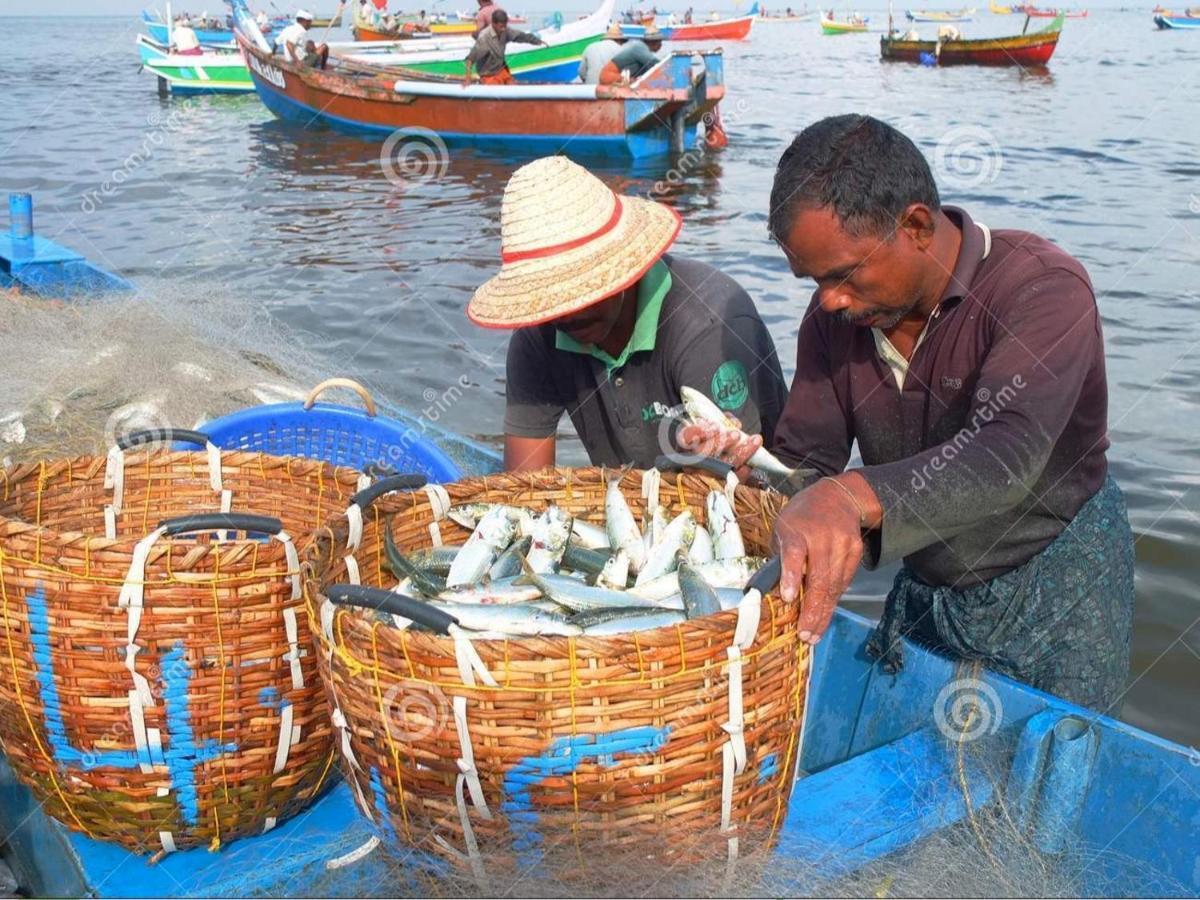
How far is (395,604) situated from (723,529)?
872 mm

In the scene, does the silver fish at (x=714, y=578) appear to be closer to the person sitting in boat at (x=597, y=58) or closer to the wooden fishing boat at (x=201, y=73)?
the person sitting in boat at (x=597, y=58)

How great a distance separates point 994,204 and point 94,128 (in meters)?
19.3

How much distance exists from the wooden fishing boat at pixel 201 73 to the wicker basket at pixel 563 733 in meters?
29.0

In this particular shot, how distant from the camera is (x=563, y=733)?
1.75 meters

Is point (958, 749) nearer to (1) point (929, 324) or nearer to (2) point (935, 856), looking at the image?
(2) point (935, 856)

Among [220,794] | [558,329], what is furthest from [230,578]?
[558,329]

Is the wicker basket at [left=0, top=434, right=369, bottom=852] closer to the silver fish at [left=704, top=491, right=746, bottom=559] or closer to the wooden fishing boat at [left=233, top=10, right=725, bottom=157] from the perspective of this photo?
the silver fish at [left=704, top=491, right=746, bottom=559]

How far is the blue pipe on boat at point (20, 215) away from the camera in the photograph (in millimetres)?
7574

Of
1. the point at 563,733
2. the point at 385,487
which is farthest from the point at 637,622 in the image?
the point at 385,487

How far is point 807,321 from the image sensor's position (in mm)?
2836

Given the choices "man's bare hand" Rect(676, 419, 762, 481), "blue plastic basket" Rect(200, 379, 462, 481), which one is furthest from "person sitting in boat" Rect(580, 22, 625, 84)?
"man's bare hand" Rect(676, 419, 762, 481)

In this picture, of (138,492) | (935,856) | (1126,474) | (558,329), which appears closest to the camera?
(935,856)

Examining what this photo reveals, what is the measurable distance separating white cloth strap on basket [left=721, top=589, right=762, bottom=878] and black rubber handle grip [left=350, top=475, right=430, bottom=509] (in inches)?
37.3

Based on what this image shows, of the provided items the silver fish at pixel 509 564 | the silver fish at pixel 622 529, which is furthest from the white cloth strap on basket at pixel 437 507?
the silver fish at pixel 622 529
